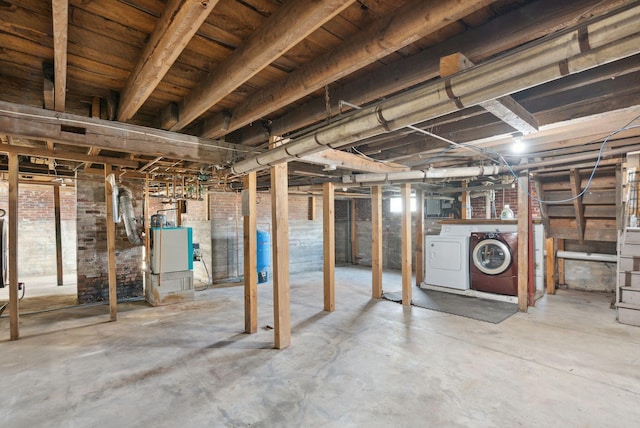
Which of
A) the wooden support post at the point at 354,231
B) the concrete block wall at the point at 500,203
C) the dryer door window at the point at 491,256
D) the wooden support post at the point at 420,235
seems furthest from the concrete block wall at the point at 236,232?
the dryer door window at the point at 491,256

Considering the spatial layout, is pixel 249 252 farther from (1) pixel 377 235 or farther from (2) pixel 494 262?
(2) pixel 494 262

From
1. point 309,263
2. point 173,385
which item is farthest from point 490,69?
point 309,263

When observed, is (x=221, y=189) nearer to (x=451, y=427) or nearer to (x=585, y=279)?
(x=451, y=427)

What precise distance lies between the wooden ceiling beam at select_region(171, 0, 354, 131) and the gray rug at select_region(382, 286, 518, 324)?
12.0ft

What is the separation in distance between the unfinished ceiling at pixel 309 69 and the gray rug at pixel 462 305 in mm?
2158

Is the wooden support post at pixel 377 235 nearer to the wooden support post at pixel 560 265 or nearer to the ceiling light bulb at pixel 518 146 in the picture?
the ceiling light bulb at pixel 518 146

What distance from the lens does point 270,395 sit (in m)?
2.12

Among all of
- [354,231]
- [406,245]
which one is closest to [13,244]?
[406,245]

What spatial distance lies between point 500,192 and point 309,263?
4342 mm

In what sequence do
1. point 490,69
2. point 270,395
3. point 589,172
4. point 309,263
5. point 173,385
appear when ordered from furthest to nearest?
point 309,263
point 589,172
point 173,385
point 270,395
point 490,69

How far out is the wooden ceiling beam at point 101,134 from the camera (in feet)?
7.02

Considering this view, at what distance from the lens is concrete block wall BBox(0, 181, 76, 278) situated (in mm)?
6922

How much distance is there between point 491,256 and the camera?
15.4 ft

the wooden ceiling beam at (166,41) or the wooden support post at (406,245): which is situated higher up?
the wooden ceiling beam at (166,41)
